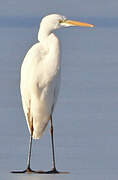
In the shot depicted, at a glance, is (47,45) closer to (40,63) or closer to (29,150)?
(40,63)

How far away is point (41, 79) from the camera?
8016mm

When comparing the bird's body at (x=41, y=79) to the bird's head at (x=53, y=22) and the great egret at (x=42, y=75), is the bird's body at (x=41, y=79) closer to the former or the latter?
the great egret at (x=42, y=75)

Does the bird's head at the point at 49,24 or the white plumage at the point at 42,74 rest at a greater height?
the bird's head at the point at 49,24

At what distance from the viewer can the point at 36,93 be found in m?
8.07

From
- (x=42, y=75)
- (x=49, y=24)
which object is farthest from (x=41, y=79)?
(x=49, y=24)

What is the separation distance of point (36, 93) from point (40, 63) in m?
0.34

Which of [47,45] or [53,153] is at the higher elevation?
Answer: [47,45]

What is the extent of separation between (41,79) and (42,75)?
0.05 meters

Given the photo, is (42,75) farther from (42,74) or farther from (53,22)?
(53,22)

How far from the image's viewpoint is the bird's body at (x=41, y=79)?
26.2 ft

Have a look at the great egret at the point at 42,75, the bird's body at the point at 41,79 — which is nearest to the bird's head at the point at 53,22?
the great egret at the point at 42,75

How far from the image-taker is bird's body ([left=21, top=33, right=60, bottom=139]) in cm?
799

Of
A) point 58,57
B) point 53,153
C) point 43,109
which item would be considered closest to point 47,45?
point 58,57

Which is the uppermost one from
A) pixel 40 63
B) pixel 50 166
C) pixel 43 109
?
→ pixel 40 63
